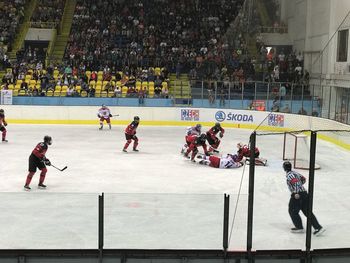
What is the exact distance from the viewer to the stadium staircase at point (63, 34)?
30.8m

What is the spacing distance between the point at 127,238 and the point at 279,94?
57.8ft

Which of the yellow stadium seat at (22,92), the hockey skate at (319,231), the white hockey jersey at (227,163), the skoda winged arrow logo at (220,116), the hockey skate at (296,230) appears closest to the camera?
the hockey skate at (319,231)

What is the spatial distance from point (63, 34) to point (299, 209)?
28148 mm

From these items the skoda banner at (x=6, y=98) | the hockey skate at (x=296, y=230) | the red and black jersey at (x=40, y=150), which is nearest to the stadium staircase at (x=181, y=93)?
the skoda banner at (x=6, y=98)

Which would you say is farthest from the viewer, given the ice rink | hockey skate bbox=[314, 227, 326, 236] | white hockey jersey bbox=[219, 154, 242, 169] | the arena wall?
the arena wall

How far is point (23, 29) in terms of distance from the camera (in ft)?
106

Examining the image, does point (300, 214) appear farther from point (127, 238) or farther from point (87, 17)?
point (87, 17)

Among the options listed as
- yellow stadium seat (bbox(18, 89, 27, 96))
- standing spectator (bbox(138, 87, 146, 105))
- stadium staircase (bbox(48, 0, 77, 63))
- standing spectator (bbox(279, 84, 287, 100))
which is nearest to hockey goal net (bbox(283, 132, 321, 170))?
standing spectator (bbox(279, 84, 287, 100))

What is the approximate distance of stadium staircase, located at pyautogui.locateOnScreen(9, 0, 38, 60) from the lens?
101 feet

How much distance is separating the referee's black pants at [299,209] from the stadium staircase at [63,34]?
23.8 meters

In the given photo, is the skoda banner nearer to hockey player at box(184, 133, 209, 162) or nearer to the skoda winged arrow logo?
the skoda winged arrow logo

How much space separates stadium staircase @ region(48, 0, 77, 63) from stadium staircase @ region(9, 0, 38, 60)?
1868 mm

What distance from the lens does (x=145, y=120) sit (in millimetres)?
23766

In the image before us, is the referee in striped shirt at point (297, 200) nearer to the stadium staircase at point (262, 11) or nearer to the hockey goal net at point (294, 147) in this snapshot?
the hockey goal net at point (294, 147)
